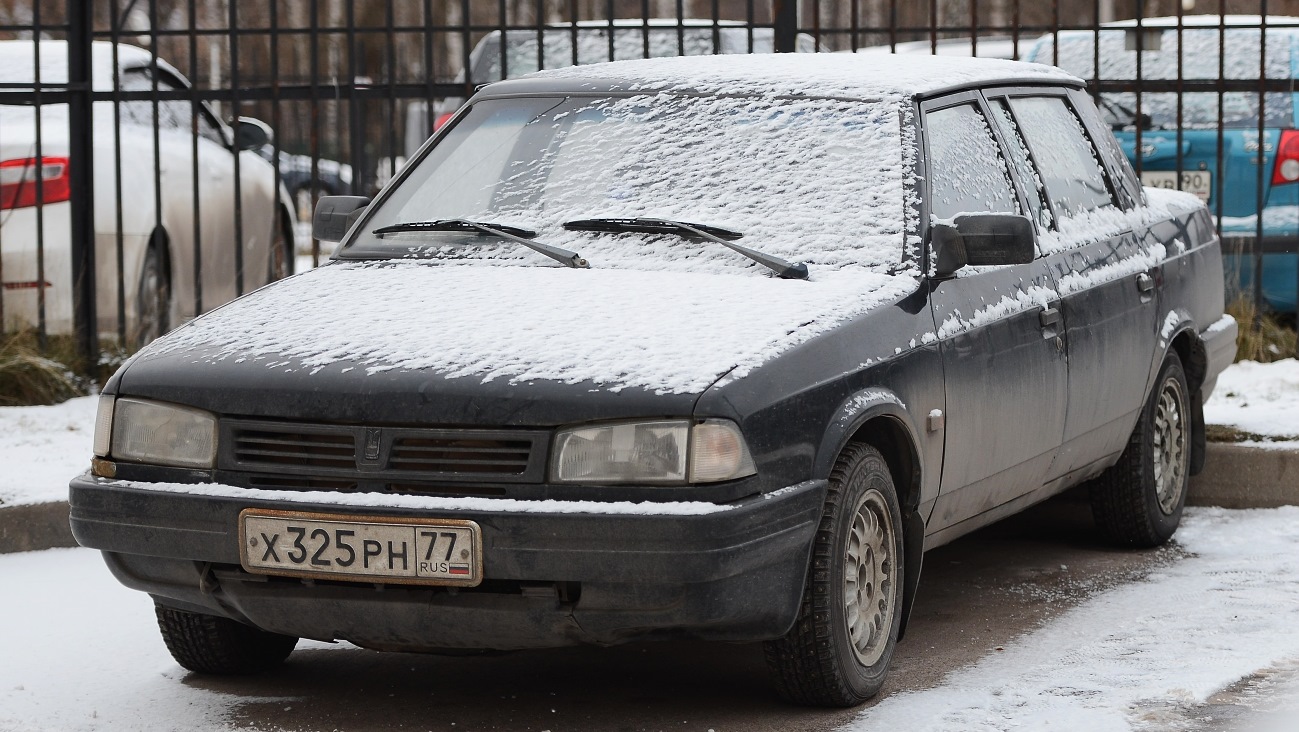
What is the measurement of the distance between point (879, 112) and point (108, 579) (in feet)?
9.29

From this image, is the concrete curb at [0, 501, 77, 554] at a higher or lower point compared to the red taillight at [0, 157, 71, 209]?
lower

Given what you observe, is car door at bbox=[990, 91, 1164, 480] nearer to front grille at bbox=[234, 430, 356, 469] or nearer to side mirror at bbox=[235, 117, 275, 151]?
front grille at bbox=[234, 430, 356, 469]

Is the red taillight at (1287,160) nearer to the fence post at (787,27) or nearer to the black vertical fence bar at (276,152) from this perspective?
the fence post at (787,27)

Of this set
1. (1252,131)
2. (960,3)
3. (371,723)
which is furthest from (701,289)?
(960,3)

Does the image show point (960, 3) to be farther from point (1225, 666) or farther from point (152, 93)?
point (1225, 666)

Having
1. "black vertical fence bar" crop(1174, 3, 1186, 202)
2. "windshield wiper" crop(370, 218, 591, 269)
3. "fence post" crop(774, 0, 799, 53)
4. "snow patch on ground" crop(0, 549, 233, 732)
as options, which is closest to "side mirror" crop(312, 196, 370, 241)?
"windshield wiper" crop(370, 218, 591, 269)

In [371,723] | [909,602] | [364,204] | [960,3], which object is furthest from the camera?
[960,3]

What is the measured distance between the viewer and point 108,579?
19.3ft

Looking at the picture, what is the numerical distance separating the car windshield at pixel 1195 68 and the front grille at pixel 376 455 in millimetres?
6267

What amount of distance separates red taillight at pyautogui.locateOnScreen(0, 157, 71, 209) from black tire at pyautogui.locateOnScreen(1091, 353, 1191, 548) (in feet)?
16.5

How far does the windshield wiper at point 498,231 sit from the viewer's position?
184 inches

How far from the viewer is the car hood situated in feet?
12.7

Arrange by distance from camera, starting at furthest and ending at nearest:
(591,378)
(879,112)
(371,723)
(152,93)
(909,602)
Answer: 1. (152,93)
2. (879,112)
3. (909,602)
4. (371,723)
5. (591,378)

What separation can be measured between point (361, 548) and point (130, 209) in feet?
18.7
